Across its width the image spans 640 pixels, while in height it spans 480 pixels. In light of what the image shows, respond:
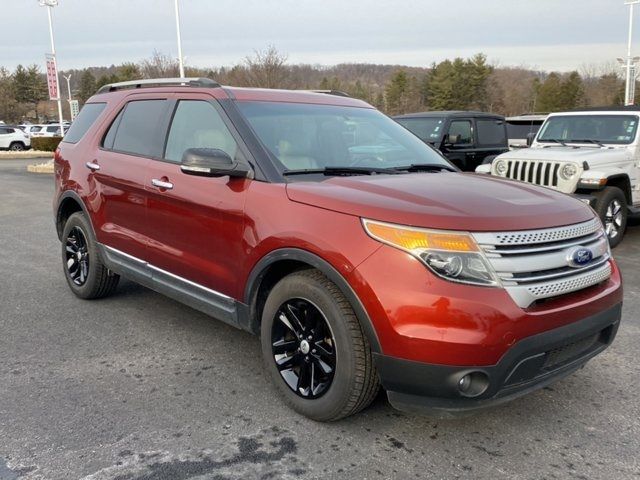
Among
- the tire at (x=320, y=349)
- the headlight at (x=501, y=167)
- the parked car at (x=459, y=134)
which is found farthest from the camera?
the parked car at (x=459, y=134)

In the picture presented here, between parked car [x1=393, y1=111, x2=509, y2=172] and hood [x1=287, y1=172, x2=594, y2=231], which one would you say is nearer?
hood [x1=287, y1=172, x2=594, y2=231]

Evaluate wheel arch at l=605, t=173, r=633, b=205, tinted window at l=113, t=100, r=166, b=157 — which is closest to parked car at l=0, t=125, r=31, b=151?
tinted window at l=113, t=100, r=166, b=157

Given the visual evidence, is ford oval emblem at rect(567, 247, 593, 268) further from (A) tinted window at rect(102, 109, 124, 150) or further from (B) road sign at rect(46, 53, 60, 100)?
(B) road sign at rect(46, 53, 60, 100)

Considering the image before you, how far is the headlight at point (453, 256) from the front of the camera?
263 cm

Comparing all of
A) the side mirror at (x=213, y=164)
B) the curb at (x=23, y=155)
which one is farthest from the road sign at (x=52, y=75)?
the side mirror at (x=213, y=164)

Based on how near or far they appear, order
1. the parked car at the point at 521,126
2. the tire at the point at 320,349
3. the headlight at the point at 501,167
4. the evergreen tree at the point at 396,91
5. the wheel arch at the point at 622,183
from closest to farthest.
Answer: the tire at the point at 320,349
the wheel arch at the point at 622,183
the headlight at the point at 501,167
the parked car at the point at 521,126
the evergreen tree at the point at 396,91

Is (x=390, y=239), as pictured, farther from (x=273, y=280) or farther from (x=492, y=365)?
(x=273, y=280)

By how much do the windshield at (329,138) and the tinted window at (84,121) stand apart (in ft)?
6.90

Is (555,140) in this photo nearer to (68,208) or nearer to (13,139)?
(68,208)

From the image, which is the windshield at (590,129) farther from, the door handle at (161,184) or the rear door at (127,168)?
the door handle at (161,184)

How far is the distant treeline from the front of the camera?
209 feet

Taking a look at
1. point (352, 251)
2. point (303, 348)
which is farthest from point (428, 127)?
point (352, 251)

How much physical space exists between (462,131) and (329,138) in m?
7.88

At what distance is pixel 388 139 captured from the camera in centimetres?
429
